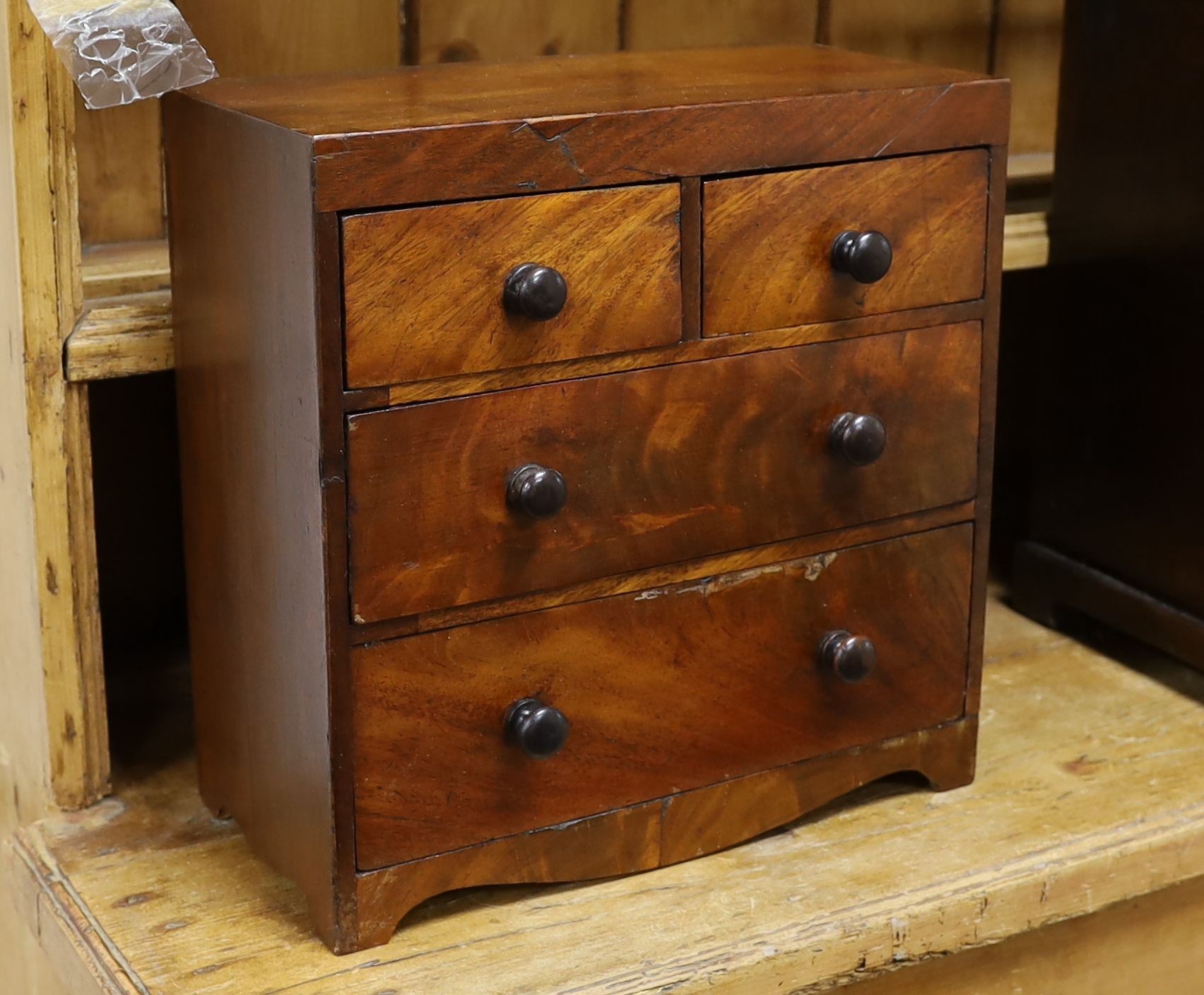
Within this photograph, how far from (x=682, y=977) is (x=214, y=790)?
399mm

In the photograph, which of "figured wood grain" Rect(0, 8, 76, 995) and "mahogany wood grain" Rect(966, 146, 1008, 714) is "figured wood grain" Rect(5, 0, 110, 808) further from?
"mahogany wood grain" Rect(966, 146, 1008, 714)

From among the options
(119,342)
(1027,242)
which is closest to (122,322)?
(119,342)

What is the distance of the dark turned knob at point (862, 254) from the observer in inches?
45.9

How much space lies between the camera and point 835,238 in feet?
3.86

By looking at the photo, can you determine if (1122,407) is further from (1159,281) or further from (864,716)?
(864,716)

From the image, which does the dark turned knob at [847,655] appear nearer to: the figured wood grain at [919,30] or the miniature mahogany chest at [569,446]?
the miniature mahogany chest at [569,446]

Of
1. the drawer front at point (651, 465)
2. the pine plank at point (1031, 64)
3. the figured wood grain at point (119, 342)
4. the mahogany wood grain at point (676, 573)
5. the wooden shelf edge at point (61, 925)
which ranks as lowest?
the wooden shelf edge at point (61, 925)

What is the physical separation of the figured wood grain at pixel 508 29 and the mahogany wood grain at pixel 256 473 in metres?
0.34

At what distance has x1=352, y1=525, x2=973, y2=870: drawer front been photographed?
3.71ft

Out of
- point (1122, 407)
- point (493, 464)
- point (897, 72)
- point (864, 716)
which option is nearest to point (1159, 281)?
point (1122, 407)

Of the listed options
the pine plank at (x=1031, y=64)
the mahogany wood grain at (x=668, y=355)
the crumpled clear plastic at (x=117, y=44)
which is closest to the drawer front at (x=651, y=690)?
the mahogany wood grain at (x=668, y=355)

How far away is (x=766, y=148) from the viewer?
1.14 metres

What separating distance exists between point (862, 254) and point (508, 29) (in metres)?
0.48

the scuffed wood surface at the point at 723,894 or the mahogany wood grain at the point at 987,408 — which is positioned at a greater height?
the mahogany wood grain at the point at 987,408
